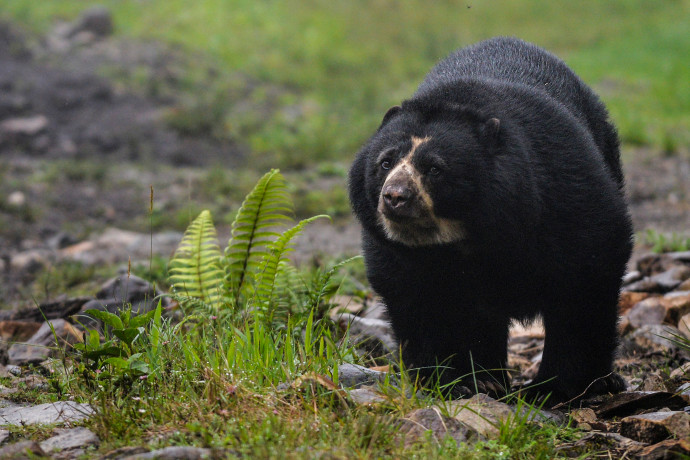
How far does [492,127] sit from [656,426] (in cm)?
161

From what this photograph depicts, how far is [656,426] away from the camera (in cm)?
358

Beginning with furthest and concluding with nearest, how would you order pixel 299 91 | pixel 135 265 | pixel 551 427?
pixel 299 91 < pixel 135 265 < pixel 551 427

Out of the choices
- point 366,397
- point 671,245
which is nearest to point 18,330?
point 366,397

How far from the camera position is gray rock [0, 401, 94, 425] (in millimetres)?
3658

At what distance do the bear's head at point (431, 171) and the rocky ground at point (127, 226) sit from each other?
83 centimetres

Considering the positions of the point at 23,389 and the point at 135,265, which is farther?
the point at 135,265

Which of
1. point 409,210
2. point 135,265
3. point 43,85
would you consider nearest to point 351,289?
point 135,265

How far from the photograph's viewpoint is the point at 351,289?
669 cm

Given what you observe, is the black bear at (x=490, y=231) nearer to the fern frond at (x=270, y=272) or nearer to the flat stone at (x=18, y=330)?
the fern frond at (x=270, y=272)

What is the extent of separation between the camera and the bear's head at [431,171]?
13.2 feet

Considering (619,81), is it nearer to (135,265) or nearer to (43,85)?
(43,85)

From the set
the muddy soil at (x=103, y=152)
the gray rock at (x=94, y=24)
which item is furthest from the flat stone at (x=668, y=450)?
the gray rock at (x=94, y=24)

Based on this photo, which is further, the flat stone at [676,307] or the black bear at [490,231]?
the flat stone at [676,307]

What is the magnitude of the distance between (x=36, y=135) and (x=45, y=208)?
126 inches
